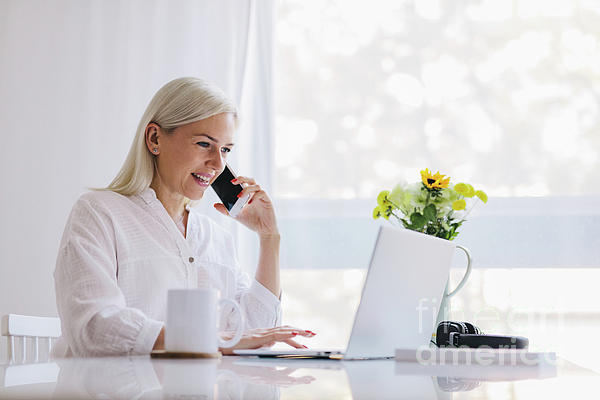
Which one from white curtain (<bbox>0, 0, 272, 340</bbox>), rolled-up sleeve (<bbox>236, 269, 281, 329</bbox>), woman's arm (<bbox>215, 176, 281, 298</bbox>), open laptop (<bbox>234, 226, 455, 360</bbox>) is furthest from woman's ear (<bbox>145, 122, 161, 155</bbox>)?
white curtain (<bbox>0, 0, 272, 340</bbox>)

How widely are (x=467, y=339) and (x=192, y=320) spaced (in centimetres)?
59

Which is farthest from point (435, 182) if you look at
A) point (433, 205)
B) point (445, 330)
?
point (445, 330)

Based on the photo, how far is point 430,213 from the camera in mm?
1562

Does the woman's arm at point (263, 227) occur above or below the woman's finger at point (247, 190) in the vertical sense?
below

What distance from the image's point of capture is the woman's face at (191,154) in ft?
6.09

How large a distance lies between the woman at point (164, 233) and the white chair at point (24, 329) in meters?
0.06

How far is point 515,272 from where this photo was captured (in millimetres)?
2771

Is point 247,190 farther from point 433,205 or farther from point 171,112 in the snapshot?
point 433,205

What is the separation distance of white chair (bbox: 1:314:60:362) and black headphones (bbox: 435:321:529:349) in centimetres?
86

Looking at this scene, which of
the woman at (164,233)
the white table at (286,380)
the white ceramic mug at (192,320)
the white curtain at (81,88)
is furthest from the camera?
the white curtain at (81,88)

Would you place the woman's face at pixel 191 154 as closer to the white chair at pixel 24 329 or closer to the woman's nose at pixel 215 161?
the woman's nose at pixel 215 161

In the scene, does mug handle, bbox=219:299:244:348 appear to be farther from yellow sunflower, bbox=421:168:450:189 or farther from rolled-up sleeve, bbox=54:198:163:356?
yellow sunflower, bbox=421:168:450:189

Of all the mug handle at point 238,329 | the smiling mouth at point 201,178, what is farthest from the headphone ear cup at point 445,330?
the smiling mouth at point 201,178

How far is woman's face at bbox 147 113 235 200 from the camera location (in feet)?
6.09
